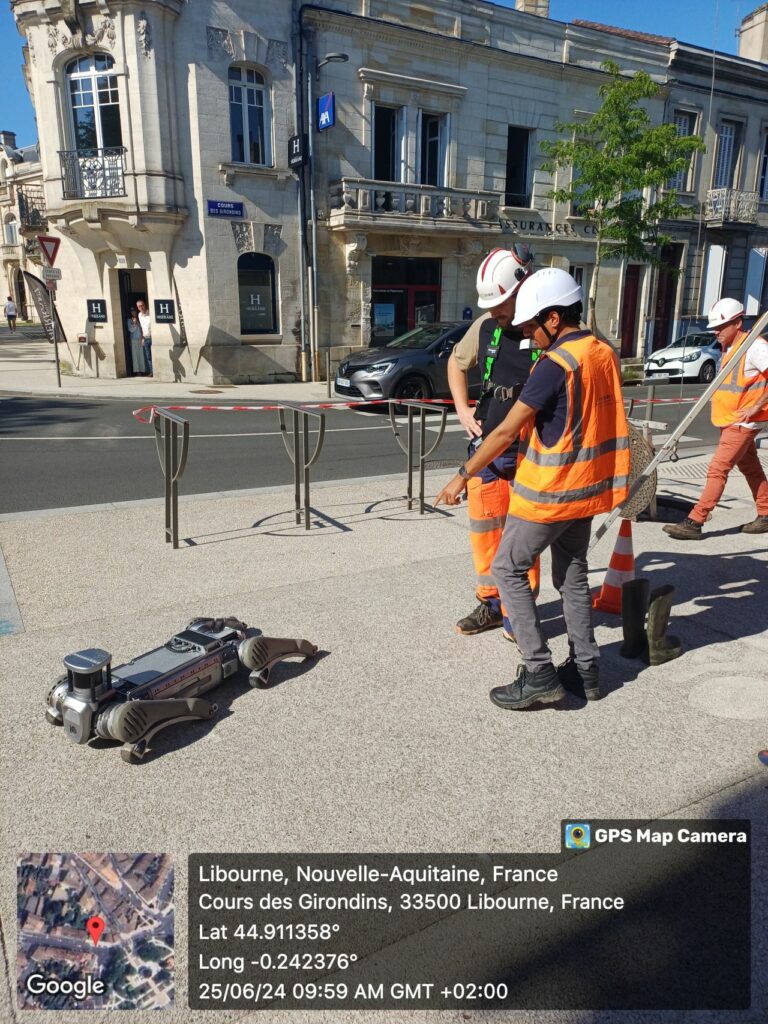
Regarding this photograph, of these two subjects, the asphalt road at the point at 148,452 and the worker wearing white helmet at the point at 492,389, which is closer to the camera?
the worker wearing white helmet at the point at 492,389

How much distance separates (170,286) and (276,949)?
1886 cm

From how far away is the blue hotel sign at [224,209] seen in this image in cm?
1866

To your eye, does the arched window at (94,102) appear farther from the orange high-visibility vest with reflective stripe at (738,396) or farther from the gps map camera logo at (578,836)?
the gps map camera logo at (578,836)

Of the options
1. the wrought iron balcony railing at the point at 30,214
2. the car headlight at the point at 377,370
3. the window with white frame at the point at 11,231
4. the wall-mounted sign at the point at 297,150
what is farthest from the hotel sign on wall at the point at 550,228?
the window with white frame at the point at 11,231

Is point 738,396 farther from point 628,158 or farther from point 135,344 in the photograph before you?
point 135,344

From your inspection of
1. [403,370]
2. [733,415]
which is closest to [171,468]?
[733,415]

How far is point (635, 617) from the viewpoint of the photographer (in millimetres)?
4008

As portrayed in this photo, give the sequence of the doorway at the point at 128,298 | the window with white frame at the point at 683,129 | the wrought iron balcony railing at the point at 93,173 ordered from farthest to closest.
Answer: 1. the window with white frame at the point at 683,129
2. the doorway at the point at 128,298
3. the wrought iron balcony railing at the point at 93,173

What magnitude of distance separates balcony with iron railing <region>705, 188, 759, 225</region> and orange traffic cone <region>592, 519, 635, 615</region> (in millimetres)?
26998

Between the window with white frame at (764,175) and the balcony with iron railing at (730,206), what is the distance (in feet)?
4.82

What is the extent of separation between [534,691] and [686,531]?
3.25 metres

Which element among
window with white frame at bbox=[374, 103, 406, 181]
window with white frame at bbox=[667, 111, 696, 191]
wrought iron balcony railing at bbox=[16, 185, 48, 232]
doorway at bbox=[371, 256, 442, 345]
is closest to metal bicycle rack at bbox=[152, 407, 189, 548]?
doorway at bbox=[371, 256, 442, 345]

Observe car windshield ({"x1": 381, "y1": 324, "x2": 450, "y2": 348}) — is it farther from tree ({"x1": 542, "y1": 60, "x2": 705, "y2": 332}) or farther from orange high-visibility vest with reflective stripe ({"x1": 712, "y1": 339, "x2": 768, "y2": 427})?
orange high-visibility vest with reflective stripe ({"x1": 712, "y1": 339, "x2": 768, "y2": 427})

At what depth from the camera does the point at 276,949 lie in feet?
7.47
